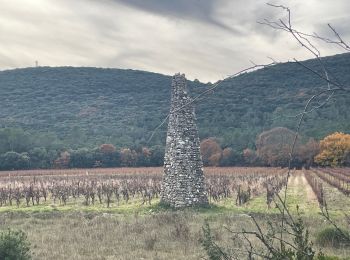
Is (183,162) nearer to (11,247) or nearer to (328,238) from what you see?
(328,238)

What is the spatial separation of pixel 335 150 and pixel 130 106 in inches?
2797

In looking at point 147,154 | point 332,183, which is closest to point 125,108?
point 147,154

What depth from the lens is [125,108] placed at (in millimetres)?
125438

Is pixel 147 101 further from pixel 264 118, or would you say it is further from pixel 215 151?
pixel 215 151

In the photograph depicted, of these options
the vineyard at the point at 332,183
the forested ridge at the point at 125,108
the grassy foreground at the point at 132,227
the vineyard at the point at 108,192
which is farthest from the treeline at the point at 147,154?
the grassy foreground at the point at 132,227

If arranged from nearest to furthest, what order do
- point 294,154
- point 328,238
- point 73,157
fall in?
point 328,238, point 73,157, point 294,154

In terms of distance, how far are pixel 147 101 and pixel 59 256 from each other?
117723mm

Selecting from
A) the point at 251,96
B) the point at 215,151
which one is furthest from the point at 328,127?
the point at 251,96

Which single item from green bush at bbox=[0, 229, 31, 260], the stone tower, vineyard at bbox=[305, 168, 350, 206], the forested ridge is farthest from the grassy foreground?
the forested ridge

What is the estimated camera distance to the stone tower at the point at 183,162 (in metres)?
20.6

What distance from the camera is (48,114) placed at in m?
117

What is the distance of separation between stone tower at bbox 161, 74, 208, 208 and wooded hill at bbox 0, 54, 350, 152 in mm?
50873

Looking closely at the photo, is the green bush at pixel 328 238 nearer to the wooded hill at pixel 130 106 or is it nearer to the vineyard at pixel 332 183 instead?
the vineyard at pixel 332 183

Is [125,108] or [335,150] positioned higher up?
[125,108]
